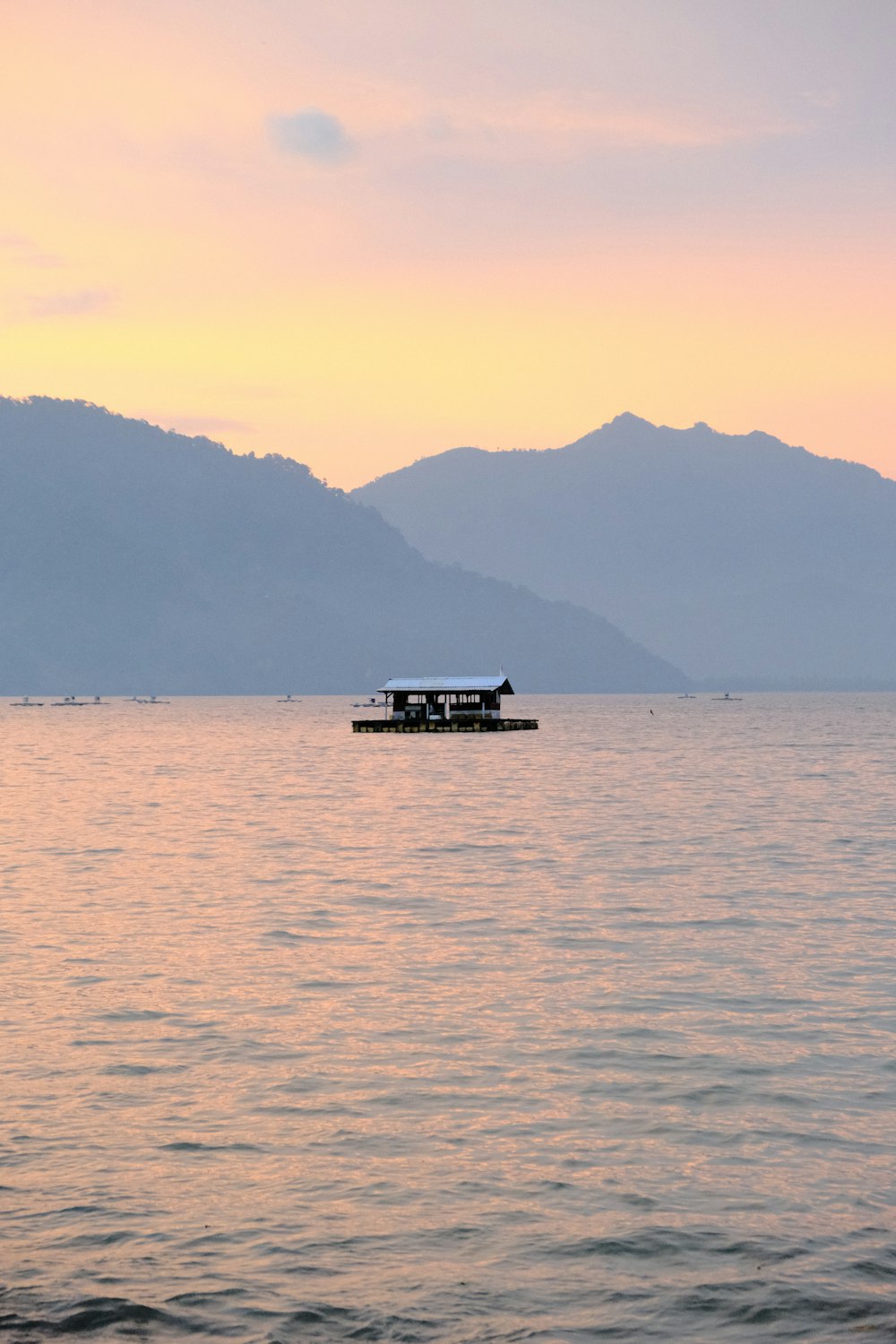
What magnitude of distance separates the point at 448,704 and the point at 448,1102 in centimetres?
15231

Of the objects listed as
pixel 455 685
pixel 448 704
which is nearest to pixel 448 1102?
pixel 455 685

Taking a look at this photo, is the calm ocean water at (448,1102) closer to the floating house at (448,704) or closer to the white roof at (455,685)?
the white roof at (455,685)

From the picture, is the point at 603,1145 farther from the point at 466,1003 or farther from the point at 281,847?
the point at 281,847

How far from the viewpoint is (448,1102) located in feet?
66.7

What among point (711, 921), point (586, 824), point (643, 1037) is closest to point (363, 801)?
point (586, 824)

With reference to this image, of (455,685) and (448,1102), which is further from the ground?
A: (455,685)

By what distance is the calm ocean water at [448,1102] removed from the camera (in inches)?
553

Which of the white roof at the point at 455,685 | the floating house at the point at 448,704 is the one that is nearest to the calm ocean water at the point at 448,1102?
the white roof at the point at 455,685

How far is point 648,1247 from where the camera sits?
15188mm

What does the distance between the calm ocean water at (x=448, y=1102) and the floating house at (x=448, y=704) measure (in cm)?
10933

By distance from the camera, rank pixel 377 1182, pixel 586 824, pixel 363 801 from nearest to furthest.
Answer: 1. pixel 377 1182
2. pixel 586 824
3. pixel 363 801

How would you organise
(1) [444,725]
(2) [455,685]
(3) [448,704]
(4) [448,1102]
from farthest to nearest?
(3) [448,704] < (1) [444,725] < (2) [455,685] < (4) [448,1102]

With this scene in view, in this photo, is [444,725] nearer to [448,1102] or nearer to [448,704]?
[448,704]

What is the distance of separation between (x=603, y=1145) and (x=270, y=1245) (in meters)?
4.94
